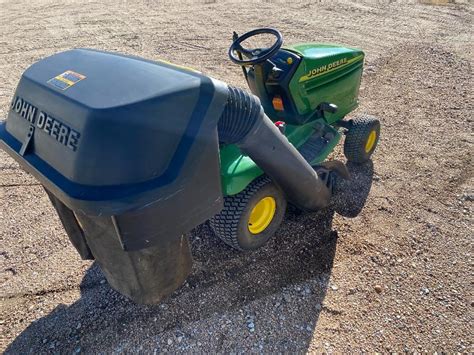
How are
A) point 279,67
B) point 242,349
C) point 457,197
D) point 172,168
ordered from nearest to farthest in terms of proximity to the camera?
point 172,168
point 242,349
point 279,67
point 457,197

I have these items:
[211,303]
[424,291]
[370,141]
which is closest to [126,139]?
[211,303]

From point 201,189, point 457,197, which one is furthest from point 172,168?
point 457,197

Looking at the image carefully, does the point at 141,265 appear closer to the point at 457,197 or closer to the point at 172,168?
the point at 172,168

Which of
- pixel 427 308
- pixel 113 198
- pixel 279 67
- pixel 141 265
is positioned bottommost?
pixel 427 308

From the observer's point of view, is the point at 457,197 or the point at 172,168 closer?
the point at 172,168

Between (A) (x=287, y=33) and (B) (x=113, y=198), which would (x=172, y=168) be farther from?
(A) (x=287, y=33)

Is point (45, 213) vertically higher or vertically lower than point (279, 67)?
lower

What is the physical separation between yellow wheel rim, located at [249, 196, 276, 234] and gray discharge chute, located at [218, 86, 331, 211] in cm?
14

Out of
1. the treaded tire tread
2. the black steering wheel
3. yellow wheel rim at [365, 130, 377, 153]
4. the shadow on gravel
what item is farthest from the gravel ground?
the black steering wheel

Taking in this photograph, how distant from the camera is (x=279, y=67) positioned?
3.15 metres

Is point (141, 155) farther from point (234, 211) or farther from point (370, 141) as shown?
point (370, 141)

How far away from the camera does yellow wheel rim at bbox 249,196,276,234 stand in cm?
272

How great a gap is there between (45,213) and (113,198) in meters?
2.21

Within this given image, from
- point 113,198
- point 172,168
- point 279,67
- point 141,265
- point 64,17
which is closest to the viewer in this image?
point 113,198
